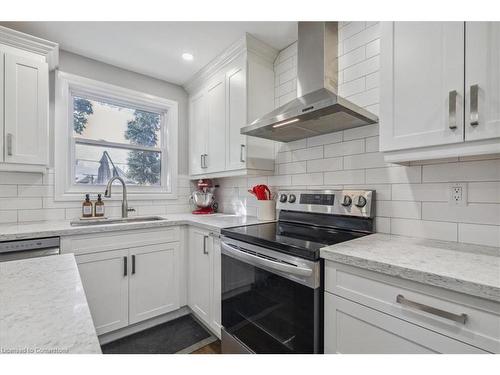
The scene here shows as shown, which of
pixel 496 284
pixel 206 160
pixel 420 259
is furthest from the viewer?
pixel 206 160

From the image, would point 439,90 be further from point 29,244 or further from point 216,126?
point 29,244

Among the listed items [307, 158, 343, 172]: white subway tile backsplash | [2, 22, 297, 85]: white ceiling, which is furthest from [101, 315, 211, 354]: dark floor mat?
[2, 22, 297, 85]: white ceiling

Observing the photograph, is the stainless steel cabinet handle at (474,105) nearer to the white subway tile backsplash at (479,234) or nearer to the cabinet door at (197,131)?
the white subway tile backsplash at (479,234)

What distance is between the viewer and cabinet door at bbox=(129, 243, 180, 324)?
6.43 ft

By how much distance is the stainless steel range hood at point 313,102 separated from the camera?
1462 millimetres

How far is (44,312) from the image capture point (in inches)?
21.8

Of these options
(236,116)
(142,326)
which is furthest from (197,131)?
(142,326)

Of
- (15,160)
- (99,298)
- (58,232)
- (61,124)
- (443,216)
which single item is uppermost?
(61,124)

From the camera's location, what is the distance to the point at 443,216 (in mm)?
1297

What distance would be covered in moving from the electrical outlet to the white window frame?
249cm
